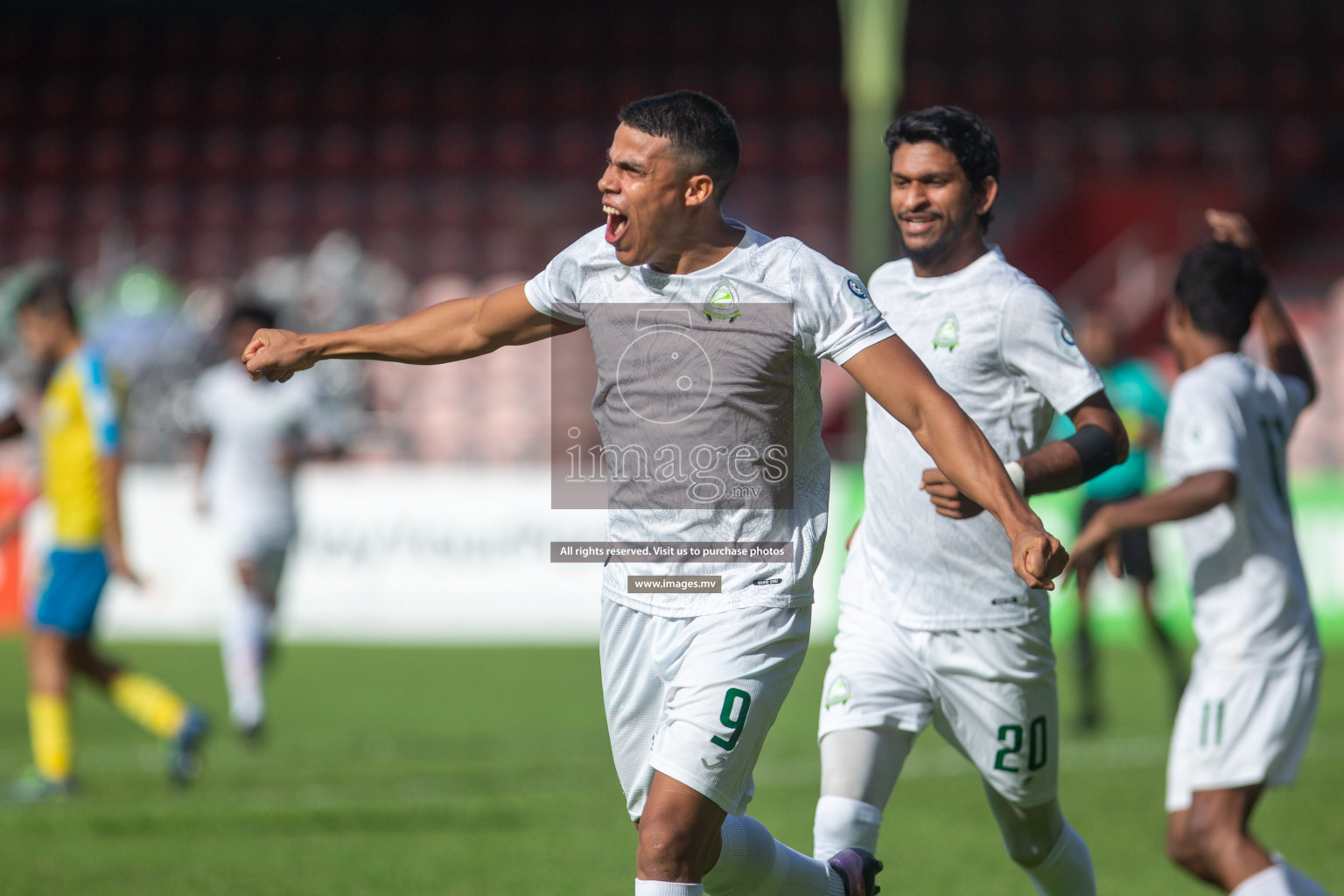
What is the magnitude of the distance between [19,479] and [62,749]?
9568 millimetres

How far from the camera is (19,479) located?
15.8 m

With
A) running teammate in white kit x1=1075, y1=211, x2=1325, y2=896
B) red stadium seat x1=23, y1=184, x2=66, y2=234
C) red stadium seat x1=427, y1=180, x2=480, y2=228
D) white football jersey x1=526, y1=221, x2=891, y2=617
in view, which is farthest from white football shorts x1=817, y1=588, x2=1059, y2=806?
red stadium seat x1=23, y1=184, x2=66, y2=234

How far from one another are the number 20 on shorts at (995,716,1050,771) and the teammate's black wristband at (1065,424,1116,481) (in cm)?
72

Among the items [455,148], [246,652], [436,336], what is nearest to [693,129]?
[436,336]

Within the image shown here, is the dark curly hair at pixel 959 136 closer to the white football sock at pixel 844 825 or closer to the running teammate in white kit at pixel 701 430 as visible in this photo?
the running teammate in white kit at pixel 701 430

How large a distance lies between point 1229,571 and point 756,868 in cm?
168

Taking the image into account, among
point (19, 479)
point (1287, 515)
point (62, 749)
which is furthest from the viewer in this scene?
point (19, 479)

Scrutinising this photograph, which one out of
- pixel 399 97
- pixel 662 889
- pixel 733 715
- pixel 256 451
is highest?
pixel 399 97

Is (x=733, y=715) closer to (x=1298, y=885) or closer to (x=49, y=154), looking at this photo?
(x=1298, y=885)

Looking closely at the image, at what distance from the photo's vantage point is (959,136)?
4094mm

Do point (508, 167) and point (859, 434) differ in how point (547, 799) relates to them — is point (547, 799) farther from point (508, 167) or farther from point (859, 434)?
point (508, 167)

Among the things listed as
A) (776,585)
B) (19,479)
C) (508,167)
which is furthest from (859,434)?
(776,585)

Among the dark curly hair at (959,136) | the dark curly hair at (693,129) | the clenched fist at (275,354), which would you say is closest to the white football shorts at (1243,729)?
the dark curly hair at (959,136)

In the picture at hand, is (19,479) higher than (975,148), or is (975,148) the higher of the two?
(975,148)
